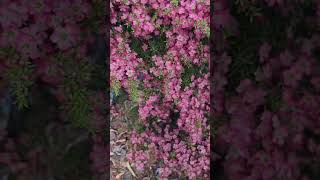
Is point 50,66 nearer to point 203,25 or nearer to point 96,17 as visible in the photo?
point 96,17

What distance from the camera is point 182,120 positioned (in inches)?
78.3

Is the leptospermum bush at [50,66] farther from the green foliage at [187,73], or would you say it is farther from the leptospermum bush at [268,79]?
the leptospermum bush at [268,79]

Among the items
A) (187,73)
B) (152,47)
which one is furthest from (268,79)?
(152,47)

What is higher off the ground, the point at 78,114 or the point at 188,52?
the point at 188,52

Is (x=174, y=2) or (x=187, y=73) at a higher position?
(x=174, y=2)

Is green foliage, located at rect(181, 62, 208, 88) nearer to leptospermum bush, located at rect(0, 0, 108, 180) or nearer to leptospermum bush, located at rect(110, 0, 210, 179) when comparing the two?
leptospermum bush, located at rect(110, 0, 210, 179)

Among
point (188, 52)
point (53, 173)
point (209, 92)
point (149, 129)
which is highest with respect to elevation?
point (188, 52)

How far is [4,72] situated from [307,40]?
1.01 m

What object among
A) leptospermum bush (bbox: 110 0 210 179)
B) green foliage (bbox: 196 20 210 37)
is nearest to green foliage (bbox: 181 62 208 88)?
leptospermum bush (bbox: 110 0 210 179)

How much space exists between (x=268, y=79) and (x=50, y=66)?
725 millimetres

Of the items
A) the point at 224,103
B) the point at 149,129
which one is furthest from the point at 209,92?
the point at 149,129

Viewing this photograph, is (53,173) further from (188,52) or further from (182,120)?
(188,52)

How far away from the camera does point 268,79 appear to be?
199 centimetres

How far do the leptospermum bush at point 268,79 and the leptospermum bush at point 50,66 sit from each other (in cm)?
41
